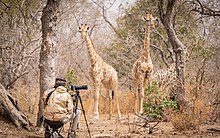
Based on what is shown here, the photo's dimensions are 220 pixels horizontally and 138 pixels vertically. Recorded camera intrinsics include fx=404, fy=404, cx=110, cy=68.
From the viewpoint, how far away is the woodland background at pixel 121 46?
11.2 meters

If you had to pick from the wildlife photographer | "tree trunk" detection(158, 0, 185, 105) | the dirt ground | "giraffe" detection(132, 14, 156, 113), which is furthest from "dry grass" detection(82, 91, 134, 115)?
the wildlife photographer

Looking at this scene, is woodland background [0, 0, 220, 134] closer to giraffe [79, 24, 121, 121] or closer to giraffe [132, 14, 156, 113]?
giraffe [79, 24, 121, 121]

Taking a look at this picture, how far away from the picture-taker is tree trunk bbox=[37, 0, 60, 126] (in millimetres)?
8602

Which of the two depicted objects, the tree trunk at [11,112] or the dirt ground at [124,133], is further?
the tree trunk at [11,112]

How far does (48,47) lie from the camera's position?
8.61 m

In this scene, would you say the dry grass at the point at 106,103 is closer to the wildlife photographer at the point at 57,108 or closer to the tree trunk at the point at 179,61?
the tree trunk at the point at 179,61

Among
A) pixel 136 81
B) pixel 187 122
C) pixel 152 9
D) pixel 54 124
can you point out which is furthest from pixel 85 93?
pixel 54 124

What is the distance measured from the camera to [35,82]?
17203 millimetres

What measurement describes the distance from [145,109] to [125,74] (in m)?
11.7

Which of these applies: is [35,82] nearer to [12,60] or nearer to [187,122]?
[12,60]

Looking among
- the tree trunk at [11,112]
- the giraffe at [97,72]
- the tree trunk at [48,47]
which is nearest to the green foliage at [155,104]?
the giraffe at [97,72]

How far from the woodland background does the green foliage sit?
0.59 metres

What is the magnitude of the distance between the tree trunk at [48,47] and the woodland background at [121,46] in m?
0.23

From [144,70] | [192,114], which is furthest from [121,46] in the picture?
[192,114]
